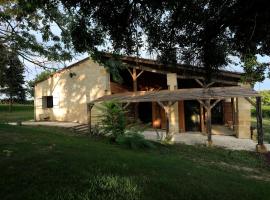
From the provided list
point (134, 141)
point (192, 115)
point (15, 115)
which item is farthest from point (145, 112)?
point (15, 115)

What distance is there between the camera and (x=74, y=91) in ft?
90.6

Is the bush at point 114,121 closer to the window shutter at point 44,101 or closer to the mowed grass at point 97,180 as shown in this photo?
the mowed grass at point 97,180

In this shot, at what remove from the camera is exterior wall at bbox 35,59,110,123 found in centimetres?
2580

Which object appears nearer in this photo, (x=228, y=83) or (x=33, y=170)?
(x=33, y=170)

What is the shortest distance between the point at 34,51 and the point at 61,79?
15.1m

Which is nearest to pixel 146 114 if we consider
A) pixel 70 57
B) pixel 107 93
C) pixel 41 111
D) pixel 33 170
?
pixel 107 93

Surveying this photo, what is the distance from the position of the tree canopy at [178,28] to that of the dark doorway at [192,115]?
643 inches

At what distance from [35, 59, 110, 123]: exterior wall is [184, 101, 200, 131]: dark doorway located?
6.24 metres

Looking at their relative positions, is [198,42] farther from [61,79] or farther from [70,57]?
[61,79]

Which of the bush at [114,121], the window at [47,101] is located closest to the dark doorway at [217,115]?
the bush at [114,121]

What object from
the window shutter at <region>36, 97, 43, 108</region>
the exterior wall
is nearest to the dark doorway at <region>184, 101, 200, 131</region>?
the exterior wall

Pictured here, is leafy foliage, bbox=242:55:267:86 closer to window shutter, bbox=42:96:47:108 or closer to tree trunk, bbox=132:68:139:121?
tree trunk, bbox=132:68:139:121

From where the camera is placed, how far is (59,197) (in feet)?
19.3

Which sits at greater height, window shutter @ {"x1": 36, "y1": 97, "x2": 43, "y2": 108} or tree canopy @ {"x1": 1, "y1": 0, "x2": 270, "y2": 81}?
tree canopy @ {"x1": 1, "y1": 0, "x2": 270, "y2": 81}
